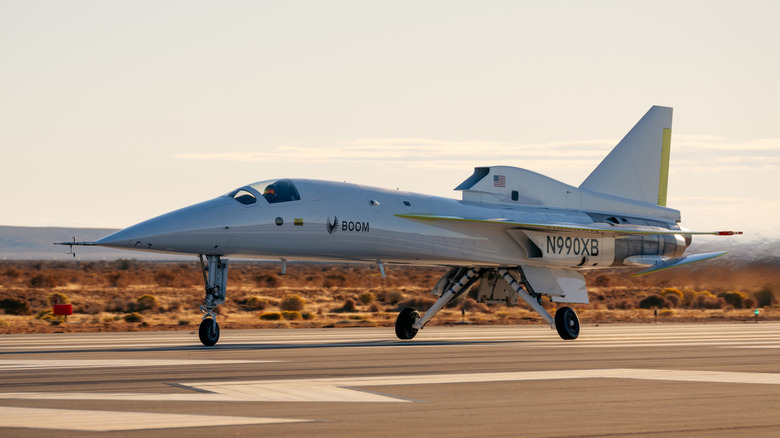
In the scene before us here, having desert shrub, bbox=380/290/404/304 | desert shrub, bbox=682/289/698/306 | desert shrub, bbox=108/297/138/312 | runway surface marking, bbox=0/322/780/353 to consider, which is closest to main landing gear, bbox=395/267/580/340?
runway surface marking, bbox=0/322/780/353

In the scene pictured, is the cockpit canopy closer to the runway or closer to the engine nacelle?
the runway

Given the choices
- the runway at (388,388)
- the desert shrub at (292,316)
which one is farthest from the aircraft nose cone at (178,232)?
the desert shrub at (292,316)

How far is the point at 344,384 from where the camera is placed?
1377 centimetres

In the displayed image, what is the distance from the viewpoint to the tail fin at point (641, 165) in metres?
29.8

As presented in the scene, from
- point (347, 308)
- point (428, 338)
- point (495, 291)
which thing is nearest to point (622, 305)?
point (347, 308)

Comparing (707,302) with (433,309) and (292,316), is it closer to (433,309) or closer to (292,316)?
(292,316)

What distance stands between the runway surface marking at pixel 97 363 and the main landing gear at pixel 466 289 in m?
8.48

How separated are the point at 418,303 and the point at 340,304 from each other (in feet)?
15.8

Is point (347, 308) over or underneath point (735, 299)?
underneath

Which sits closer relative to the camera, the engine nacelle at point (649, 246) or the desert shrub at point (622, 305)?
the engine nacelle at point (649, 246)

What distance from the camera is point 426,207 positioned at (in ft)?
79.8

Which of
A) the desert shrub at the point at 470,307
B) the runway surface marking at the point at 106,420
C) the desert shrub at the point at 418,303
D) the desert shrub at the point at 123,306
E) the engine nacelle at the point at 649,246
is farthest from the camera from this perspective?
the desert shrub at the point at 418,303

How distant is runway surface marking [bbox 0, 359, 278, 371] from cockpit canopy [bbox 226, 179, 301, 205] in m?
4.72

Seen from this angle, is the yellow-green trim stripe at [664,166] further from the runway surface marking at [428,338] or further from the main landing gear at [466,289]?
the main landing gear at [466,289]
